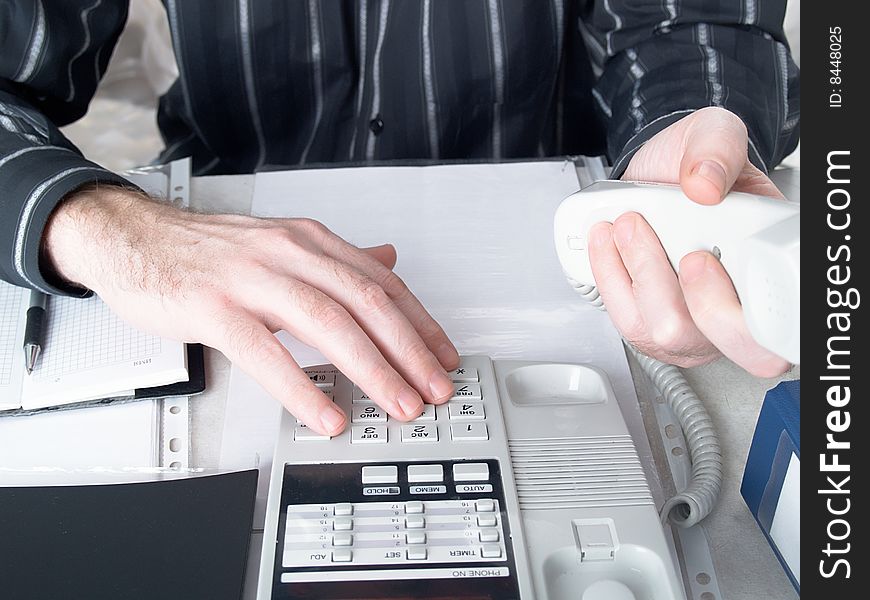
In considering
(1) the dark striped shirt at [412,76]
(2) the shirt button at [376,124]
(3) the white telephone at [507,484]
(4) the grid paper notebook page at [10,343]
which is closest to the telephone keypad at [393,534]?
(3) the white telephone at [507,484]

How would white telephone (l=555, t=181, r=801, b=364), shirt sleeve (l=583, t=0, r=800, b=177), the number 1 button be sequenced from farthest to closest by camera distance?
shirt sleeve (l=583, t=0, r=800, b=177) < the number 1 button < white telephone (l=555, t=181, r=801, b=364)

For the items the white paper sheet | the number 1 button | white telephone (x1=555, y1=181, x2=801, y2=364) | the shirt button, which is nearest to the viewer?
white telephone (x1=555, y1=181, x2=801, y2=364)

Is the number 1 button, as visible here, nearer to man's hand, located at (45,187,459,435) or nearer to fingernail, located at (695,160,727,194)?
man's hand, located at (45,187,459,435)

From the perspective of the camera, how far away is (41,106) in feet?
2.71

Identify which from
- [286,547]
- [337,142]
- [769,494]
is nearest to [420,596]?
[286,547]

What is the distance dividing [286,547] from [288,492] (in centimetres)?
4

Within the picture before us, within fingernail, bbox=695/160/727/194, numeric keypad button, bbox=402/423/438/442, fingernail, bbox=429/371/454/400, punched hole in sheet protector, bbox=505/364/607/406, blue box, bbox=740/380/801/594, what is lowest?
blue box, bbox=740/380/801/594

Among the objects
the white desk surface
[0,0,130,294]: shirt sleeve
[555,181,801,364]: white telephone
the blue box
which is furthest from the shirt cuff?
the blue box

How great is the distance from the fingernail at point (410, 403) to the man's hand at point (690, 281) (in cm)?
13

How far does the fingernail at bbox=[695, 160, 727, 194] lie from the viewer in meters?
0.47

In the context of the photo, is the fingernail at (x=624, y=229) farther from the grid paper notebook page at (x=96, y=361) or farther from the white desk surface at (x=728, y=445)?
the grid paper notebook page at (x=96, y=361)

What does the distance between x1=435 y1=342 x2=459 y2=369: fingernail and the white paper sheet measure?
57 mm
